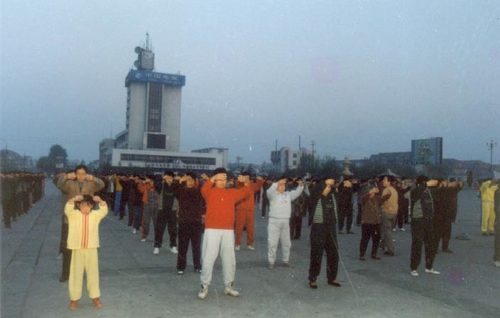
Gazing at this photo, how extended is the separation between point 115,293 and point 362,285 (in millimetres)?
3899

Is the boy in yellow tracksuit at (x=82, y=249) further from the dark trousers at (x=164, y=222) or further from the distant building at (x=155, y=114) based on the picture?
the distant building at (x=155, y=114)

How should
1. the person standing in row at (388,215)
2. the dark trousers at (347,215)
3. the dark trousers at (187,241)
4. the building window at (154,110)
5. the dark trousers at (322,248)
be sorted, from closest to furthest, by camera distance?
the dark trousers at (322,248)
the dark trousers at (187,241)
the person standing in row at (388,215)
the dark trousers at (347,215)
the building window at (154,110)

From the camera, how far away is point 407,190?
18.0 m

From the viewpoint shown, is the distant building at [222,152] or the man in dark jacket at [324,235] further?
the distant building at [222,152]

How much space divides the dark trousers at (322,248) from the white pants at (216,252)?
1.48 m

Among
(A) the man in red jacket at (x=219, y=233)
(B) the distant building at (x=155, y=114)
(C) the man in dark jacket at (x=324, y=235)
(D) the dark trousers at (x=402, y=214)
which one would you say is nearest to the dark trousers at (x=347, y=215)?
(D) the dark trousers at (x=402, y=214)

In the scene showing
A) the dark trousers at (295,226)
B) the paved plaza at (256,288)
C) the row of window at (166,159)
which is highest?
the row of window at (166,159)

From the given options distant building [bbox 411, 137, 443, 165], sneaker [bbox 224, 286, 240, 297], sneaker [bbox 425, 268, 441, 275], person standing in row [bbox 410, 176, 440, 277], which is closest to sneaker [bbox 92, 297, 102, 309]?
sneaker [bbox 224, 286, 240, 297]

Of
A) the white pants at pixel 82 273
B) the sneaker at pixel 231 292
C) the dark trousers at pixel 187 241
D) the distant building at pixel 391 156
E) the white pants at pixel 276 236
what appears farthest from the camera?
the distant building at pixel 391 156

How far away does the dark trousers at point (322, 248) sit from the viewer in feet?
24.8

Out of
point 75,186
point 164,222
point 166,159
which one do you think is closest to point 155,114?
point 166,159

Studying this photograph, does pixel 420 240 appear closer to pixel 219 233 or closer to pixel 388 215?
pixel 388 215

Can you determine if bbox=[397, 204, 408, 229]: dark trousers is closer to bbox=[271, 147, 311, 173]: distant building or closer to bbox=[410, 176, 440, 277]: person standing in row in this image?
bbox=[410, 176, 440, 277]: person standing in row

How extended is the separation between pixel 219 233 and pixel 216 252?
28cm
